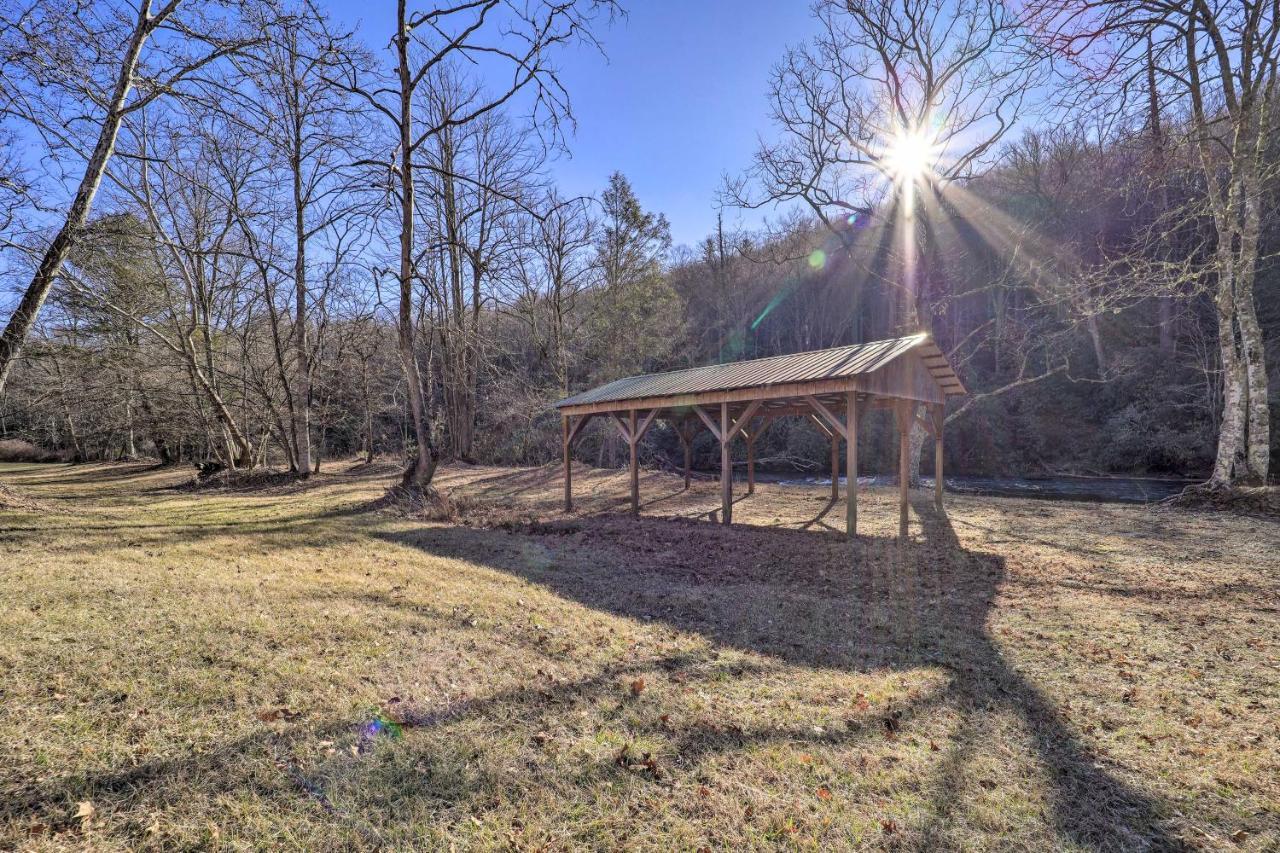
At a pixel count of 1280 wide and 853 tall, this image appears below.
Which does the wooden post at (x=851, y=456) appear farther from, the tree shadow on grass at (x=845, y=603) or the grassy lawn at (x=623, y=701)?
the grassy lawn at (x=623, y=701)

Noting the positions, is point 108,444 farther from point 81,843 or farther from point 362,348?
point 81,843

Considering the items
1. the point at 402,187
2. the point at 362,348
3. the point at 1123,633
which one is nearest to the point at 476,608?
the point at 1123,633

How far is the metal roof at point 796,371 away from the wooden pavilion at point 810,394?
0.02 meters

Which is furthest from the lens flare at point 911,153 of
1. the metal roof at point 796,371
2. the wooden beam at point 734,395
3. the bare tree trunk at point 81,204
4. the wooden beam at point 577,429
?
the bare tree trunk at point 81,204

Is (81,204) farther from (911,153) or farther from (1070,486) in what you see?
(1070,486)

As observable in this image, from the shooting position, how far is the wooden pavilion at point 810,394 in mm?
8375

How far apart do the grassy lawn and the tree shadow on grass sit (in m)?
0.03

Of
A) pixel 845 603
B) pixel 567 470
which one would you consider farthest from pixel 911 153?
pixel 845 603

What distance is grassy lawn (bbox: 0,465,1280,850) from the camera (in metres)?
2.32

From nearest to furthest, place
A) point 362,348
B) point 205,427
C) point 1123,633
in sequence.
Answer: point 1123,633 < point 205,427 < point 362,348

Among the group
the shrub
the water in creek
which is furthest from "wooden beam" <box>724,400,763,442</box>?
the shrub

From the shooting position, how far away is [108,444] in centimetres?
2938

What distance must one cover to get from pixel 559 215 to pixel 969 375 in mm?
20226

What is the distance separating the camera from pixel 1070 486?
1714 centimetres
